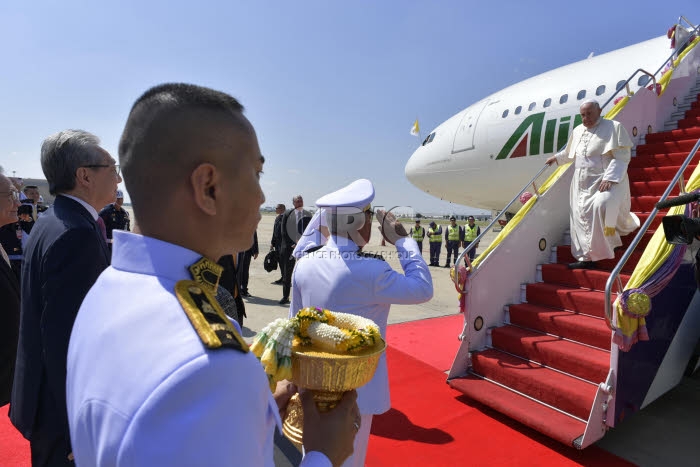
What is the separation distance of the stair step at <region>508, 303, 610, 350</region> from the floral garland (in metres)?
3.23

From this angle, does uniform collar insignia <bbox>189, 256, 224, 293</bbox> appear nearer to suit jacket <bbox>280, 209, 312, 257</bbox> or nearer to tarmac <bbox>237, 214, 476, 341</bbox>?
tarmac <bbox>237, 214, 476, 341</bbox>

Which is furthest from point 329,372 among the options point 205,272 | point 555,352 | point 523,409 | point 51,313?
point 555,352

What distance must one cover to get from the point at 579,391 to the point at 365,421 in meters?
2.05

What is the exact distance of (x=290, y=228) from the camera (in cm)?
709

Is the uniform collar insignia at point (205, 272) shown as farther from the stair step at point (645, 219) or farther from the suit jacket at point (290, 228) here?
the suit jacket at point (290, 228)

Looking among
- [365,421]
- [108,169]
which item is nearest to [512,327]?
[365,421]

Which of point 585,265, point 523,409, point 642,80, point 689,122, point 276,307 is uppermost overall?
point 642,80

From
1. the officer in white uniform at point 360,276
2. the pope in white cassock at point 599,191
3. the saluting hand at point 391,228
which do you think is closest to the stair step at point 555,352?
the pope in white cassock at point 599,191

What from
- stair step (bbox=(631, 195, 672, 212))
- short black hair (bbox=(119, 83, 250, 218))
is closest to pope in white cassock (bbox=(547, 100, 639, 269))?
stair step (bbox=(631, 195, 672, 212))

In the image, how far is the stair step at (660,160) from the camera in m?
5.23

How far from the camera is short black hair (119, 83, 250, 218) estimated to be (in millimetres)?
758

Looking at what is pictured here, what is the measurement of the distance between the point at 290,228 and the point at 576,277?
4.53m

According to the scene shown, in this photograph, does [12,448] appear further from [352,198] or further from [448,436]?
[448,436]

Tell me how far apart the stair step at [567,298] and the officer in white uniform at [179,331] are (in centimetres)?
377
